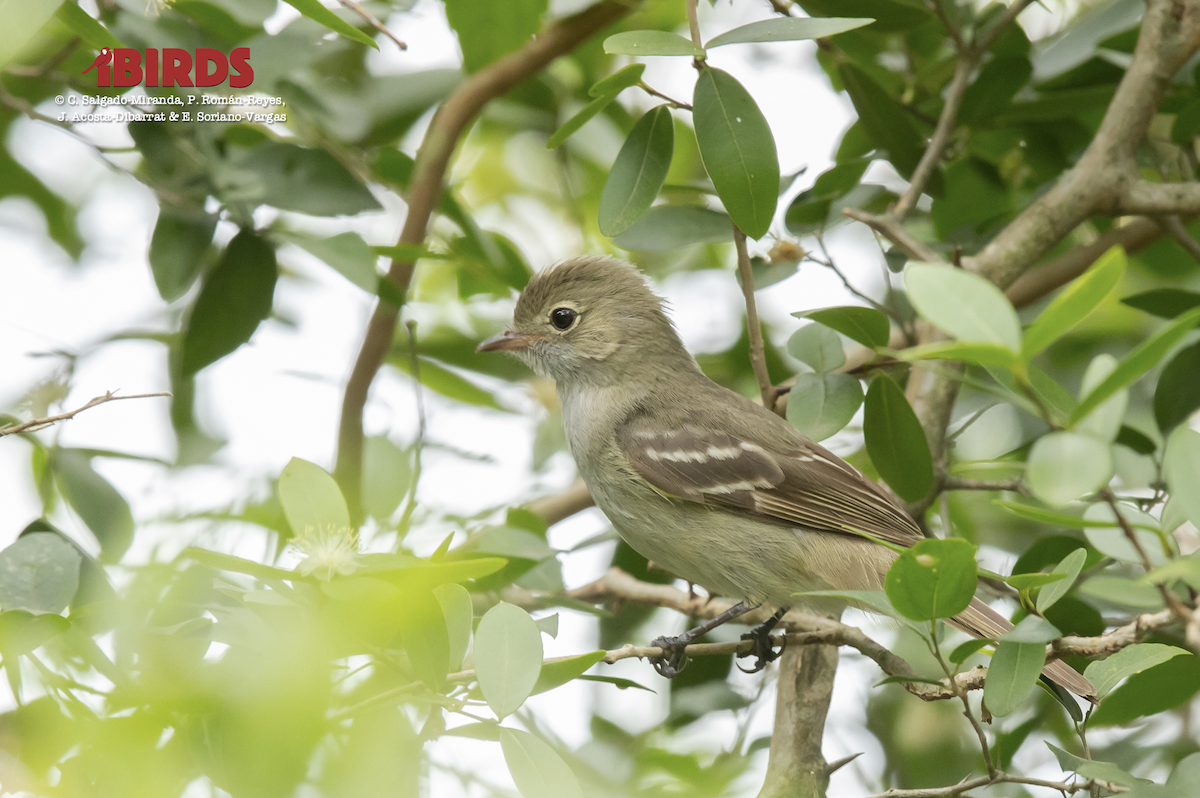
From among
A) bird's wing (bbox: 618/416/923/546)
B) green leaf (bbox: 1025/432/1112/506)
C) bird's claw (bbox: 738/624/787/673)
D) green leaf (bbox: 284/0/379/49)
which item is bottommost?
bird's claw (bbox: 738/624/787/673)

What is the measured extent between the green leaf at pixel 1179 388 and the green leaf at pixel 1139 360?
218 centimetres

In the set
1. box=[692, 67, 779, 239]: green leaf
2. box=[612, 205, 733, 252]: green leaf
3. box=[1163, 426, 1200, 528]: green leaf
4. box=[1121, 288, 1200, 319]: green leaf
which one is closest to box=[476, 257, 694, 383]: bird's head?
box=[612, 205, 733, 252]: green leaf

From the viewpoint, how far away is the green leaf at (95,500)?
9.29 ft

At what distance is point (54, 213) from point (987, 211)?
3.91 meters

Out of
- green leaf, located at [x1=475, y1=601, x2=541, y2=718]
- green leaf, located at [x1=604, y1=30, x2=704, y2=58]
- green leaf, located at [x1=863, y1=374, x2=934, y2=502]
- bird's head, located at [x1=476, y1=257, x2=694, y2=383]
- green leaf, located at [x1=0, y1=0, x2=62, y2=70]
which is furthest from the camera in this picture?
bird's head, located at [x1=476, y1=257, x2=694, y2=383]

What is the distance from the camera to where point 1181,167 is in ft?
12.0

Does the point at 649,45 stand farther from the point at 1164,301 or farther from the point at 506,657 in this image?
the point at 1164,301

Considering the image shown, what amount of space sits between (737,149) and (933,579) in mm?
1314

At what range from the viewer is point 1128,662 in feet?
6.38

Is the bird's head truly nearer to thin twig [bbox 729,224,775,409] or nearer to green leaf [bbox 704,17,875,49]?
thin twig [bbox 729,224,775,409]

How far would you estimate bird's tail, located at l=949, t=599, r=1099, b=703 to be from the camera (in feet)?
8.38

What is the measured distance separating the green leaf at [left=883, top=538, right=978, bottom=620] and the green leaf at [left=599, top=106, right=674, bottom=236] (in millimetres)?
1286

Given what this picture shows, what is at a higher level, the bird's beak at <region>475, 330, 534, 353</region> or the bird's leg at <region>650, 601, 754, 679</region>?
the bird's beak at <region>475, 330, 534, 353</region>

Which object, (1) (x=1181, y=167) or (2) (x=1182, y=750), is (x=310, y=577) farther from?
(1) (x=1181, y=167)
